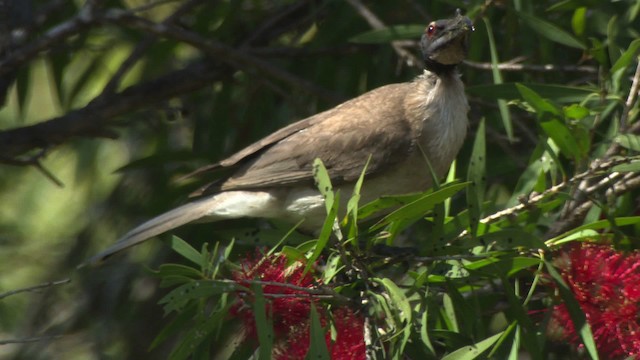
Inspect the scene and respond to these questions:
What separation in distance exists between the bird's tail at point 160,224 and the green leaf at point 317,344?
1569mm

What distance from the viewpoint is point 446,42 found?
467 cm

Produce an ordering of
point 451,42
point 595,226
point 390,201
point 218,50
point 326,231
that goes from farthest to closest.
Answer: point 218,50 → point 451,42 → point 595,226 → point 390,201 → point 326,231

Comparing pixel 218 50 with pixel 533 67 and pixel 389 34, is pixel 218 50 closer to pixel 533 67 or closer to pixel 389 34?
pixel 389 34

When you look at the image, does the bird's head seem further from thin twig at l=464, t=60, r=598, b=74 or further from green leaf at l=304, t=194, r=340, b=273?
green leaf at l=304, t=194, r=340, b=273

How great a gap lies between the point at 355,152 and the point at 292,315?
4.67 ft

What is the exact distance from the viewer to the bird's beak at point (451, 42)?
15.0 feet

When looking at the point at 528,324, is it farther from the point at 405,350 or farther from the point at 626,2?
the point at 626,2

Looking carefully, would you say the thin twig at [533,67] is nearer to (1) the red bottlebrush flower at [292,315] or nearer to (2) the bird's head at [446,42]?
(2) the bird's head at [446,42]

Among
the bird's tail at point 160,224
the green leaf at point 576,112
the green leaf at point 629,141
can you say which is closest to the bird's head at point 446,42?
the green leaf at point 576,112

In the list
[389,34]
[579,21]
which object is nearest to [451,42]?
[389,34]

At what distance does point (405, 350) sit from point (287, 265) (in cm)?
43

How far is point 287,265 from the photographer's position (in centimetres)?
359

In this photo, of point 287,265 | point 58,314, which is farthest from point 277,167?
point 58,314

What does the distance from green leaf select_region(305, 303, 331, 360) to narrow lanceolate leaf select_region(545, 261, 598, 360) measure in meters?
0.74
